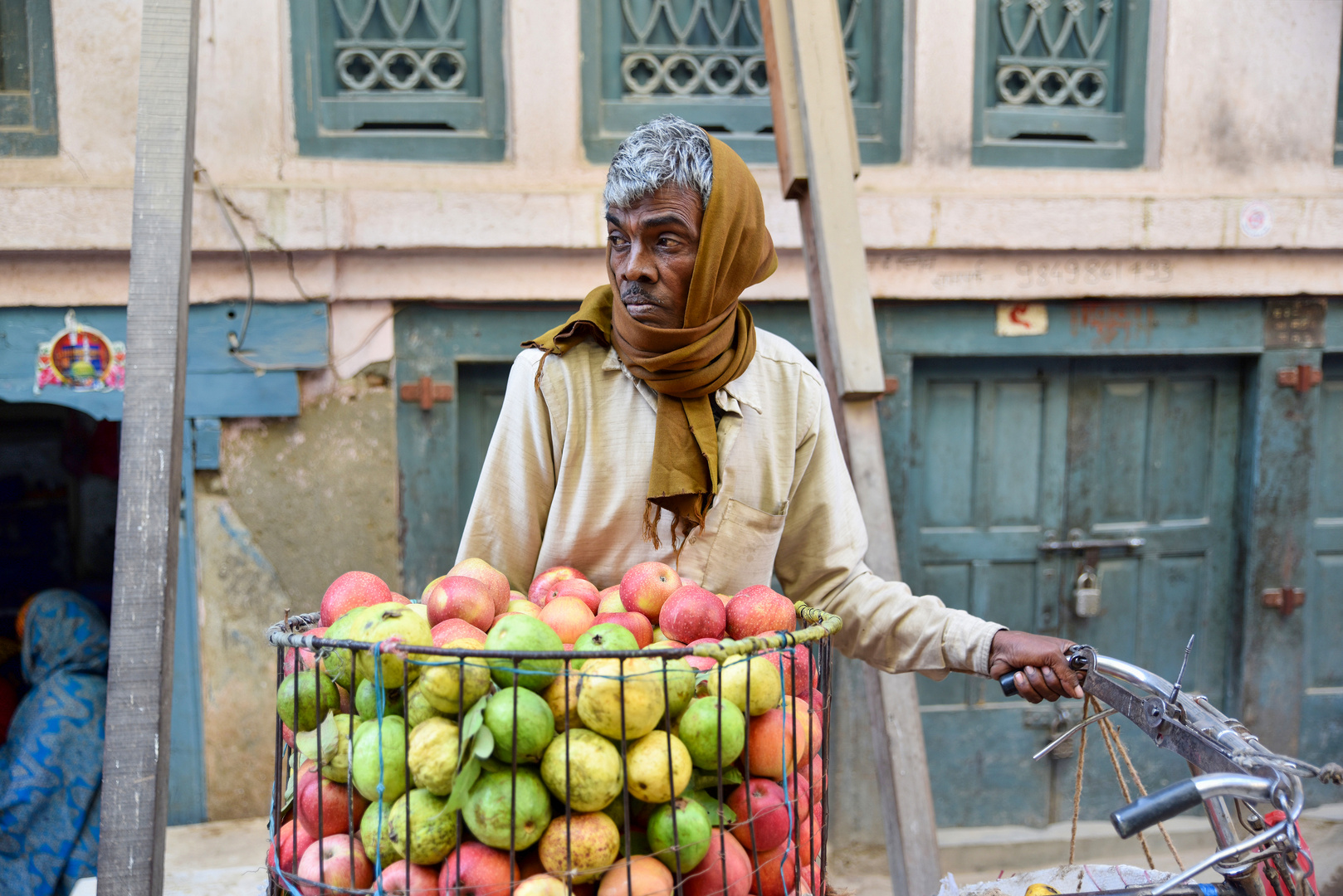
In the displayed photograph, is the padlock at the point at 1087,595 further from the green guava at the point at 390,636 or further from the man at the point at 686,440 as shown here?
the green guava at the point at 390,636

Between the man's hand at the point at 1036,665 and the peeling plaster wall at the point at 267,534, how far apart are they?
9.50 ft

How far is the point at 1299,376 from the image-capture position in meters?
4.47

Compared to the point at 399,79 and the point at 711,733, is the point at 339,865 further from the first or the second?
the point at 399,79

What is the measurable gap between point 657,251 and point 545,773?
1.07m

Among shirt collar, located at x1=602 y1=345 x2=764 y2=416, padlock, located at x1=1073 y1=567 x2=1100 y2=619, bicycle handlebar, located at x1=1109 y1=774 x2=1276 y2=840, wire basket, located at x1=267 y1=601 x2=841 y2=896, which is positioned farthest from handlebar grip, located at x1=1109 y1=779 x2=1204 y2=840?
padlock, located at x1=1073 y1=567 x2=1100 y2=619

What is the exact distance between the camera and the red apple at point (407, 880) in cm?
118

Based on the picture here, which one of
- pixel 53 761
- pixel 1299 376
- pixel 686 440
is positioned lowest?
pixel 53 761

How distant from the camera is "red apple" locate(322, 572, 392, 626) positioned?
58.6 inches

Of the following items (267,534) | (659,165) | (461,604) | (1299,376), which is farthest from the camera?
(1299,376)

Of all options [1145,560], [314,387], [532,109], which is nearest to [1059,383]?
[1145,560]

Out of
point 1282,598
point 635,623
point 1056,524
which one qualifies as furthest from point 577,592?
point 1282,598

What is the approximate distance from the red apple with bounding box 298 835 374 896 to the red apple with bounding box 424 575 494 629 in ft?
1.09

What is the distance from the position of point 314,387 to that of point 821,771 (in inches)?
123

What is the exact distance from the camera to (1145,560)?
4602 millimetres
